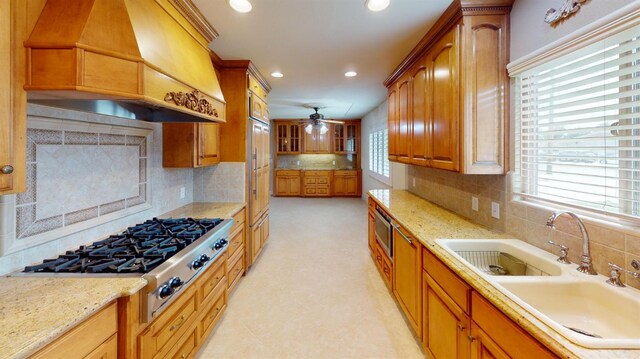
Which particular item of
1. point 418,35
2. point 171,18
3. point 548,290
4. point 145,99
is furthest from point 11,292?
point 418,35

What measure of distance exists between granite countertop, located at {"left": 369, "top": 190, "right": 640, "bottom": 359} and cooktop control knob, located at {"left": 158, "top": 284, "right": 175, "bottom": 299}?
4.85ft

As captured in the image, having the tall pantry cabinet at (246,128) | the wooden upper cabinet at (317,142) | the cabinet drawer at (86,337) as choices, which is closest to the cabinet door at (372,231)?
the tall pantry cabinet at (246,128)

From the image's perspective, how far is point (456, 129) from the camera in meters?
1.98

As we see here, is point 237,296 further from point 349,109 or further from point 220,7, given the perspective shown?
point 349,109

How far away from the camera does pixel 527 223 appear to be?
1723 mm

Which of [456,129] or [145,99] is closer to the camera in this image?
[145,99]

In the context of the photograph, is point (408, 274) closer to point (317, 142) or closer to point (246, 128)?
point (246, 128)

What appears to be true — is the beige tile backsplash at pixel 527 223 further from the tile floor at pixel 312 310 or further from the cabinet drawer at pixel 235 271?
the cabinet drawer at pixel 235 271

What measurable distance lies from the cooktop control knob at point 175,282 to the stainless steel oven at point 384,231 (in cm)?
184

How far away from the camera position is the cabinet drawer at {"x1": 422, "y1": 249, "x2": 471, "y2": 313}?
132 cm

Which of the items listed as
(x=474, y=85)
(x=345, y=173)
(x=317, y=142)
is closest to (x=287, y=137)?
(x=317, y=142)

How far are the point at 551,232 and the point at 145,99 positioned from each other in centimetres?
230

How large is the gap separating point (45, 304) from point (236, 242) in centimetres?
185

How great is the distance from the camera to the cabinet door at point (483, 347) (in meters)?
1.08
